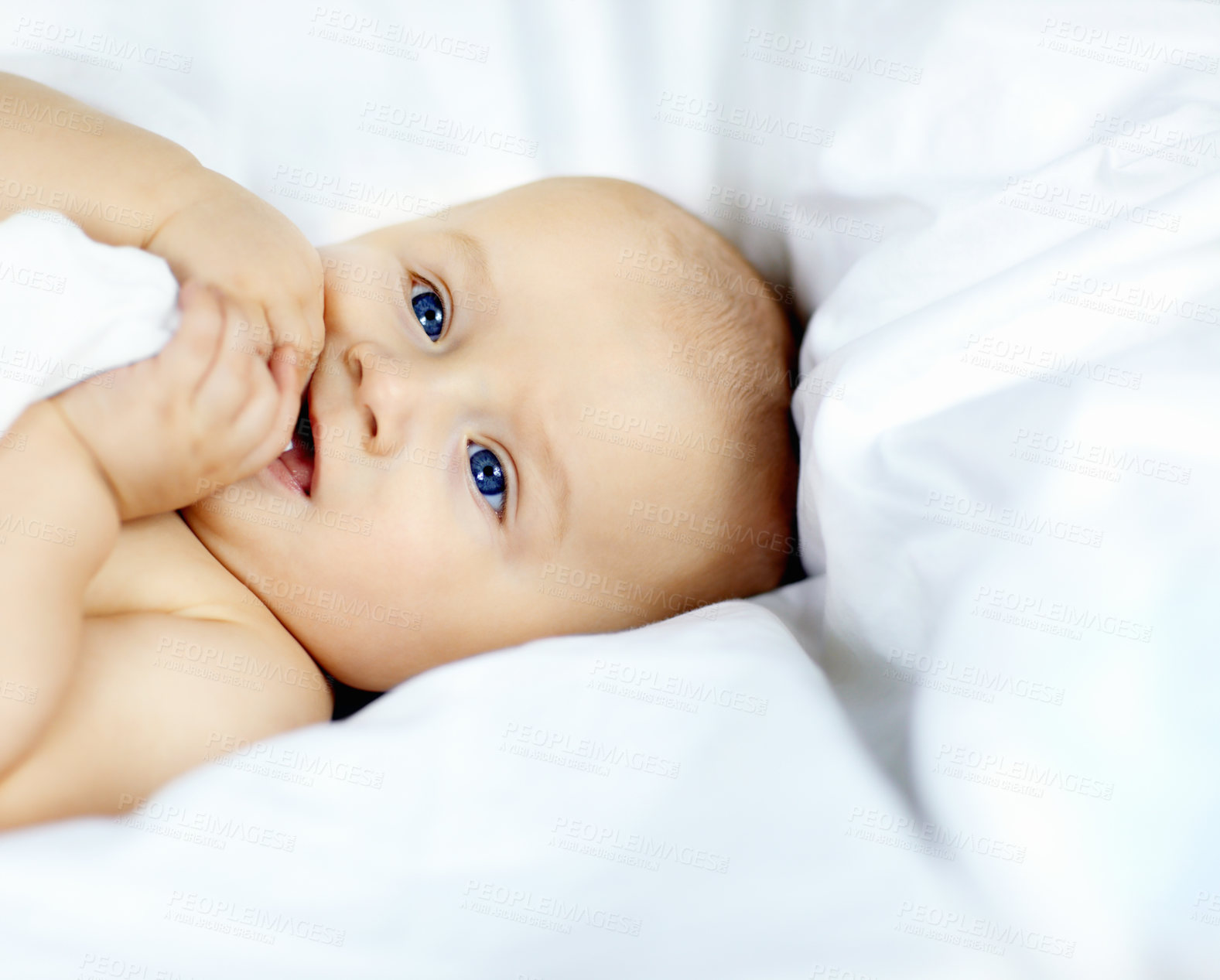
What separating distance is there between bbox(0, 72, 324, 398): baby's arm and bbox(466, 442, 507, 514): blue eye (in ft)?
0.68

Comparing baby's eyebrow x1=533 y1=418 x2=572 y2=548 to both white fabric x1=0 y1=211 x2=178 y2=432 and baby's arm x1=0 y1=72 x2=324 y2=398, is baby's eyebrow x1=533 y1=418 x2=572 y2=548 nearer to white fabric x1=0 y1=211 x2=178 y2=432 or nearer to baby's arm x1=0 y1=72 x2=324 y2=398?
baby's arm x1=0 y1=72 x2=324 y2=398

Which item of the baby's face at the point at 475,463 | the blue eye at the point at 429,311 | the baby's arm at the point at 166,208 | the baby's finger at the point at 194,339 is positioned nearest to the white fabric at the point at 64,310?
the baby's finger at the point at 194,339

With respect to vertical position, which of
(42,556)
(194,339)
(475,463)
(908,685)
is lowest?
(908,685)

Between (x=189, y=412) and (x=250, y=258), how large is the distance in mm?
209

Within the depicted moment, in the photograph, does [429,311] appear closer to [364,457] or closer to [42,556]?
[364,457]

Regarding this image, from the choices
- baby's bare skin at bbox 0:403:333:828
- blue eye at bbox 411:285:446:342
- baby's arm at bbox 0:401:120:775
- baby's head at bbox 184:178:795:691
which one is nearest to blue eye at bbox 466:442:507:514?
baby's head at bbox 184:178:795:691

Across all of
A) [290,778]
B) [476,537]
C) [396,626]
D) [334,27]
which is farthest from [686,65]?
[290,778]

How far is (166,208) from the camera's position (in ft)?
3.68

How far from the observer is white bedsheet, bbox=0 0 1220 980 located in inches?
31.0

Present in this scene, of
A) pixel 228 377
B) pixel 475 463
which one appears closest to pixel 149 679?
pixel 228 377

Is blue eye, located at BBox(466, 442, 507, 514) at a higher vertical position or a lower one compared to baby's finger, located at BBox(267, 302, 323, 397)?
lower

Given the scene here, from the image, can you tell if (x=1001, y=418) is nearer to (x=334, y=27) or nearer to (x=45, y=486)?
(x=45, y=486)

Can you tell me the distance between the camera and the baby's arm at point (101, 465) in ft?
2.71

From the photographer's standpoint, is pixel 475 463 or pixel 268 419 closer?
pixel 268 419
